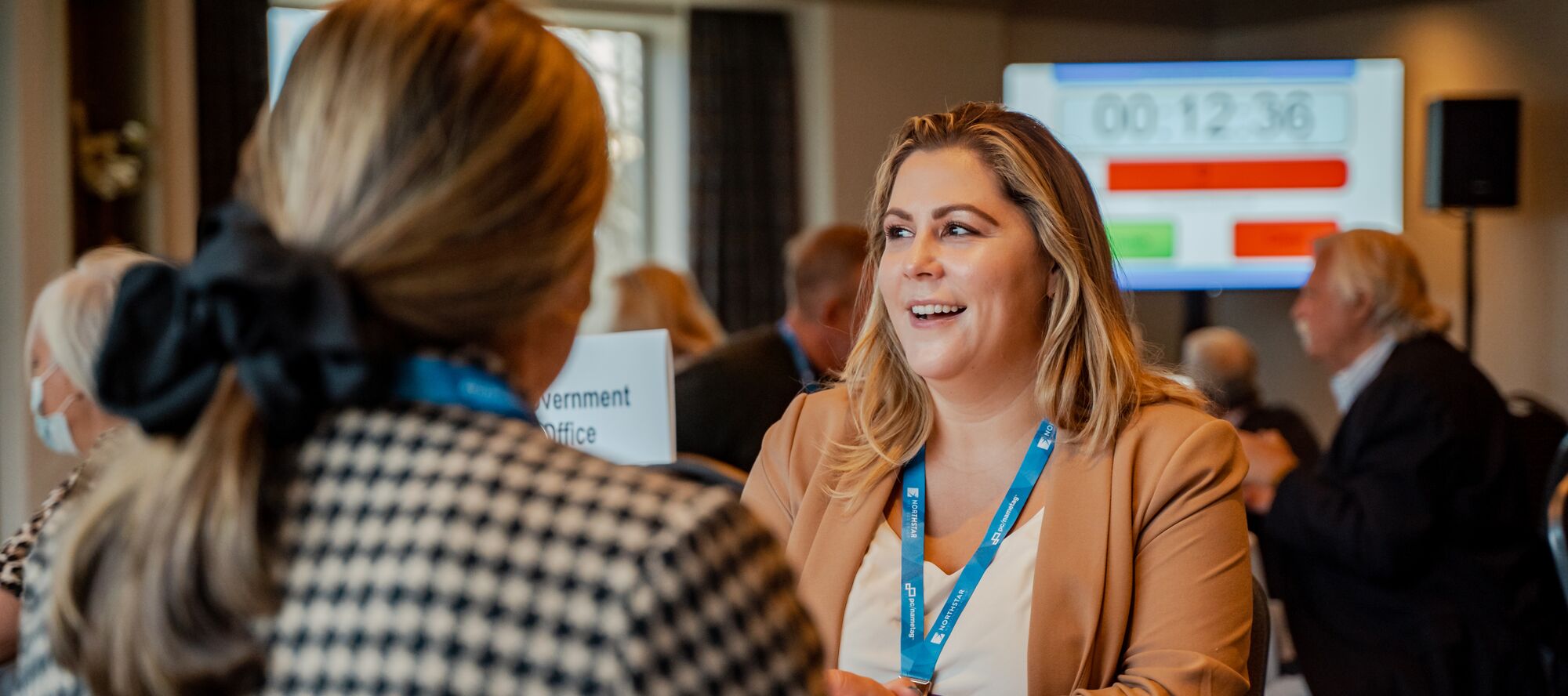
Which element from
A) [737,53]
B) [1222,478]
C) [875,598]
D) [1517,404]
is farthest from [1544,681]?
[737,53]

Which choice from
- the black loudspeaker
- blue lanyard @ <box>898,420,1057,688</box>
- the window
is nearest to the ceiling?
the black loudspeaker

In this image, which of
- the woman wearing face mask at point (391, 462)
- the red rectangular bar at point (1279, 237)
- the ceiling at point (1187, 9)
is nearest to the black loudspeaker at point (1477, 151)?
the red rectangular bar at point (1279, 237)

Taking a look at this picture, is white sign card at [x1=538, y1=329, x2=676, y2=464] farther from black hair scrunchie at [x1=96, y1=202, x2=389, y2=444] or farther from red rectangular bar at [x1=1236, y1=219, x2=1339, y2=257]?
red rectangular bar at [x1=1236, y1=219, x2=1339, y2=257]

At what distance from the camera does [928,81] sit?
22.5 ft

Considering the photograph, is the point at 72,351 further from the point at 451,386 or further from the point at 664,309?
the point at 664,309

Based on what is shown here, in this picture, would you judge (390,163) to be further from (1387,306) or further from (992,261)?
(1387,306)

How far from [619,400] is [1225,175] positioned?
5085mm

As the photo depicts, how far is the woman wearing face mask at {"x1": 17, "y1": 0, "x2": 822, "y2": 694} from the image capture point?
812 mm

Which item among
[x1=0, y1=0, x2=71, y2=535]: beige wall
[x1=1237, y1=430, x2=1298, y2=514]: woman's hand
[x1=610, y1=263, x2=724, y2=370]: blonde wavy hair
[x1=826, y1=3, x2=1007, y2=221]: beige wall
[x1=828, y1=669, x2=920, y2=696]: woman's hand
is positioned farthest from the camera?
[x1=826, y1=3, x2=1007, y2=221]: beige wall

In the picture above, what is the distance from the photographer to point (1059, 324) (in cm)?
186

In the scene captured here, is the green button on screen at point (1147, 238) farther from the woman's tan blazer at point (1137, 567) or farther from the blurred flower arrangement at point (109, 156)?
the woman's tan blazer at point (1137, 567)

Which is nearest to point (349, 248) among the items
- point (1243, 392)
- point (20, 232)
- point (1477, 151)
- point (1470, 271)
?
point (20, 232)

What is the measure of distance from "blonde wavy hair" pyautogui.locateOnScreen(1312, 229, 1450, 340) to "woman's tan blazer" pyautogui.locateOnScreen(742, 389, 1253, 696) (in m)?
2.12

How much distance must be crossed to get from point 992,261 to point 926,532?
0.38 m
